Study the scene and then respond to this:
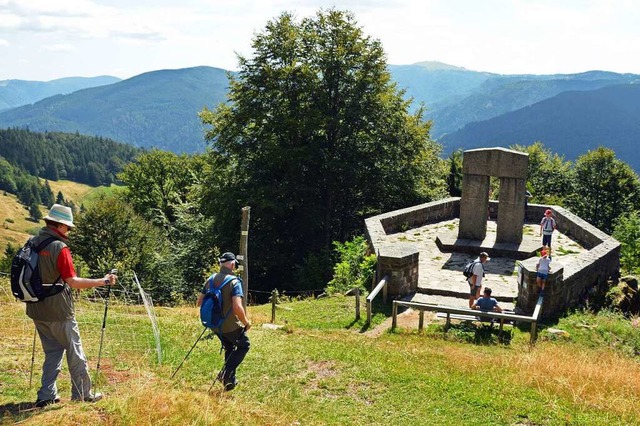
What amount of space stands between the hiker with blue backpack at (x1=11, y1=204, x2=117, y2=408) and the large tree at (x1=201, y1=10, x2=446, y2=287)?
22.3 meters

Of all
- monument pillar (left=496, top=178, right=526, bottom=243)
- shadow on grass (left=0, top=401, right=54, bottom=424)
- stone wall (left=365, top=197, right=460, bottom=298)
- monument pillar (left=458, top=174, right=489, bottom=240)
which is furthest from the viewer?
monument pillar (left=458, top=174, right=489, bottom=240)

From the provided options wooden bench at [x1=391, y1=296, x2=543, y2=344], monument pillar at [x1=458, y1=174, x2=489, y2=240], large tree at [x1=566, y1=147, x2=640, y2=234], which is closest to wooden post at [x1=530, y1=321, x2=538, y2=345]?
wooden bench at [x1=391, y1=296, x2=543, y2=344]

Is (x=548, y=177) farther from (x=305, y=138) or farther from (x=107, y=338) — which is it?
(x=107, y=338)

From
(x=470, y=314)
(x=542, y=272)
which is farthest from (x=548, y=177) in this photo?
(x=470, y=314)

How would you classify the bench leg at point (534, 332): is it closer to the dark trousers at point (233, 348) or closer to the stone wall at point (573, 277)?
the stone wall at point (573, 277)

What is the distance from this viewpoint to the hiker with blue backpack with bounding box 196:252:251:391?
25.2 feet

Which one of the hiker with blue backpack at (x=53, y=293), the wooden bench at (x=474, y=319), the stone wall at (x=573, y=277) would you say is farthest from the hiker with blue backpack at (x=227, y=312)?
the stone wall at (x=573, y=277)

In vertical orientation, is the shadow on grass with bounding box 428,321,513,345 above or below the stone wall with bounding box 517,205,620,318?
below

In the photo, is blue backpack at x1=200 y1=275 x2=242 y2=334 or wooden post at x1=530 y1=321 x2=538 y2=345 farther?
wooden post at x1=530 y1=321 x2=538 y2=345

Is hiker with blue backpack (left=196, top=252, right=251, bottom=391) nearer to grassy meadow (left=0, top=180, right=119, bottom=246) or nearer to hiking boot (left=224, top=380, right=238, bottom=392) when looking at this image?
hiking boot (left=224, top=380, right=238, bottom=392)

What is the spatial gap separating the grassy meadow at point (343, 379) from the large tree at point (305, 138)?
1713 centimetres

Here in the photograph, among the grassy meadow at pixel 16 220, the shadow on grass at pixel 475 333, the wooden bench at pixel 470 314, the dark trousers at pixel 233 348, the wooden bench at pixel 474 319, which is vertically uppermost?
the dark trousers at pixel 233 348

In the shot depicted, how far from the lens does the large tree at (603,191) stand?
53.3 m

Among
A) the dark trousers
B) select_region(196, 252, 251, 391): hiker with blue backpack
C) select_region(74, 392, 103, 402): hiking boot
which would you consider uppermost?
select_region(196, 252, 251, 391): hiker with blue backpack
